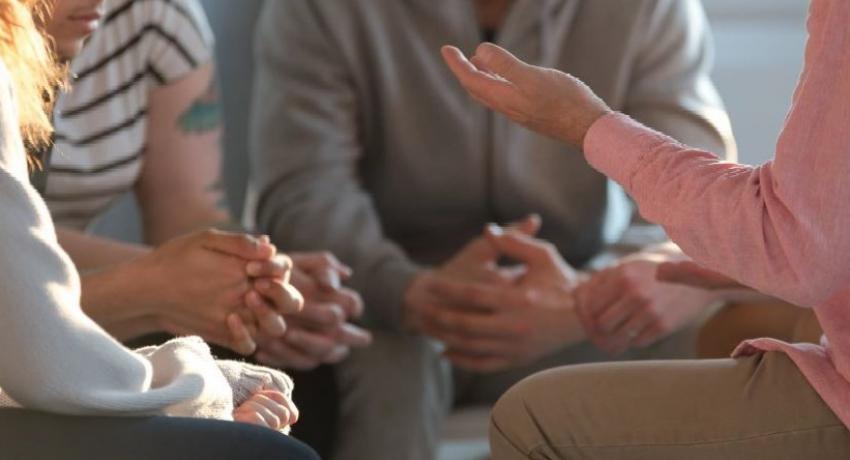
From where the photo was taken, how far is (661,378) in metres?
1.24

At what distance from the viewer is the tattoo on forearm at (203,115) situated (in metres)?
1.93

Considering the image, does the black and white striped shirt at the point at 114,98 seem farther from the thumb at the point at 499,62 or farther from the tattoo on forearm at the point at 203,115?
the thumb at the point at 499,62

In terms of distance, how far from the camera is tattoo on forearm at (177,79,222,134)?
193 cm

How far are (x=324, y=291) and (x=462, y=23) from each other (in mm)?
438

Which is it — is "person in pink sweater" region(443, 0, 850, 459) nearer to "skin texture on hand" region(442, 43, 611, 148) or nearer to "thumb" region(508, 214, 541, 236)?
"skin texture on hand" region(442, 43, 611, 148)

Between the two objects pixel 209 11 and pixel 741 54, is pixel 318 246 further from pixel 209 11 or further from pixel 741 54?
pixel 741 54

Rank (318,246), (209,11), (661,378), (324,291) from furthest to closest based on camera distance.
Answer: (209,11)
(318,246)
(324,291)
(661,378)

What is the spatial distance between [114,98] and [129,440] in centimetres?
89

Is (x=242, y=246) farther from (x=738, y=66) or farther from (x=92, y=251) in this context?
(x=738, y=66)

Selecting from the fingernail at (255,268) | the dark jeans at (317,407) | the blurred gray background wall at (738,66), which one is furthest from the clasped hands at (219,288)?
the blurred gray background wall at (738,66)

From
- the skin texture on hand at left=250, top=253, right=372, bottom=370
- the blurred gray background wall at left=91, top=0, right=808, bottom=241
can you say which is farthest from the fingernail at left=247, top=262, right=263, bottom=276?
the blurred gray background wall at left=91, top=0, right=808, bottom=241

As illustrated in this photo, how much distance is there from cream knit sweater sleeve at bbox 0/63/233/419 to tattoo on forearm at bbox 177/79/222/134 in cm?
86

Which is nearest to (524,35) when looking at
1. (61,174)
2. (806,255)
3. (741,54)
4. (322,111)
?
(322,111)

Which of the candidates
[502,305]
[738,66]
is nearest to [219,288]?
[502,305]
